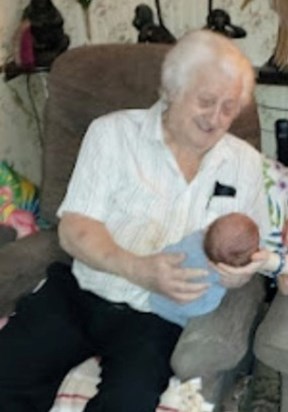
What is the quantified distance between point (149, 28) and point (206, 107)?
861 mm

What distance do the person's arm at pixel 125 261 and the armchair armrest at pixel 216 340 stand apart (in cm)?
8

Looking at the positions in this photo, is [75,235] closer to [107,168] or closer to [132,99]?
[107,168]

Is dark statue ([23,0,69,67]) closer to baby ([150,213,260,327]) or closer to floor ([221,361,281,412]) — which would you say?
baby ([150,213,260,327])

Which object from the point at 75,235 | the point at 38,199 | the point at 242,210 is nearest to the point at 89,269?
the point at 75,235

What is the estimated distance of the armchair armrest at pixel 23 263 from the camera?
1844 mm

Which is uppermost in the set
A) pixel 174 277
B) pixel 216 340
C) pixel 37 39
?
pixel 37 39

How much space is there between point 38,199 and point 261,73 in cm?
82

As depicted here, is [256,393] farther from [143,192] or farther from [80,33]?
[80,33]

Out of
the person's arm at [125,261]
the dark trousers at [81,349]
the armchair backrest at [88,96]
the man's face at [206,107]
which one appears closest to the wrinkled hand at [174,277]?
the person's arm at [125,261]

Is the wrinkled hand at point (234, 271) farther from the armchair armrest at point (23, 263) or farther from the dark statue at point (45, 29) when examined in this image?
the dark statue at point (45, 29)

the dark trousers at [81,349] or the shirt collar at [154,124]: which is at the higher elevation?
the shirt collar at [154,124]

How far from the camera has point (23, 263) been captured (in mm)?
1877

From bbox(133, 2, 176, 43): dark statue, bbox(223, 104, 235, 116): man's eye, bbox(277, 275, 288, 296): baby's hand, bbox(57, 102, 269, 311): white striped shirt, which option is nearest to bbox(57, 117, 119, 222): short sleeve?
bbox(57, 102, 269, 311): white striped shirt

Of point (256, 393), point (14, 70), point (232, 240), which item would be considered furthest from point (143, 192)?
point (14, 70)
